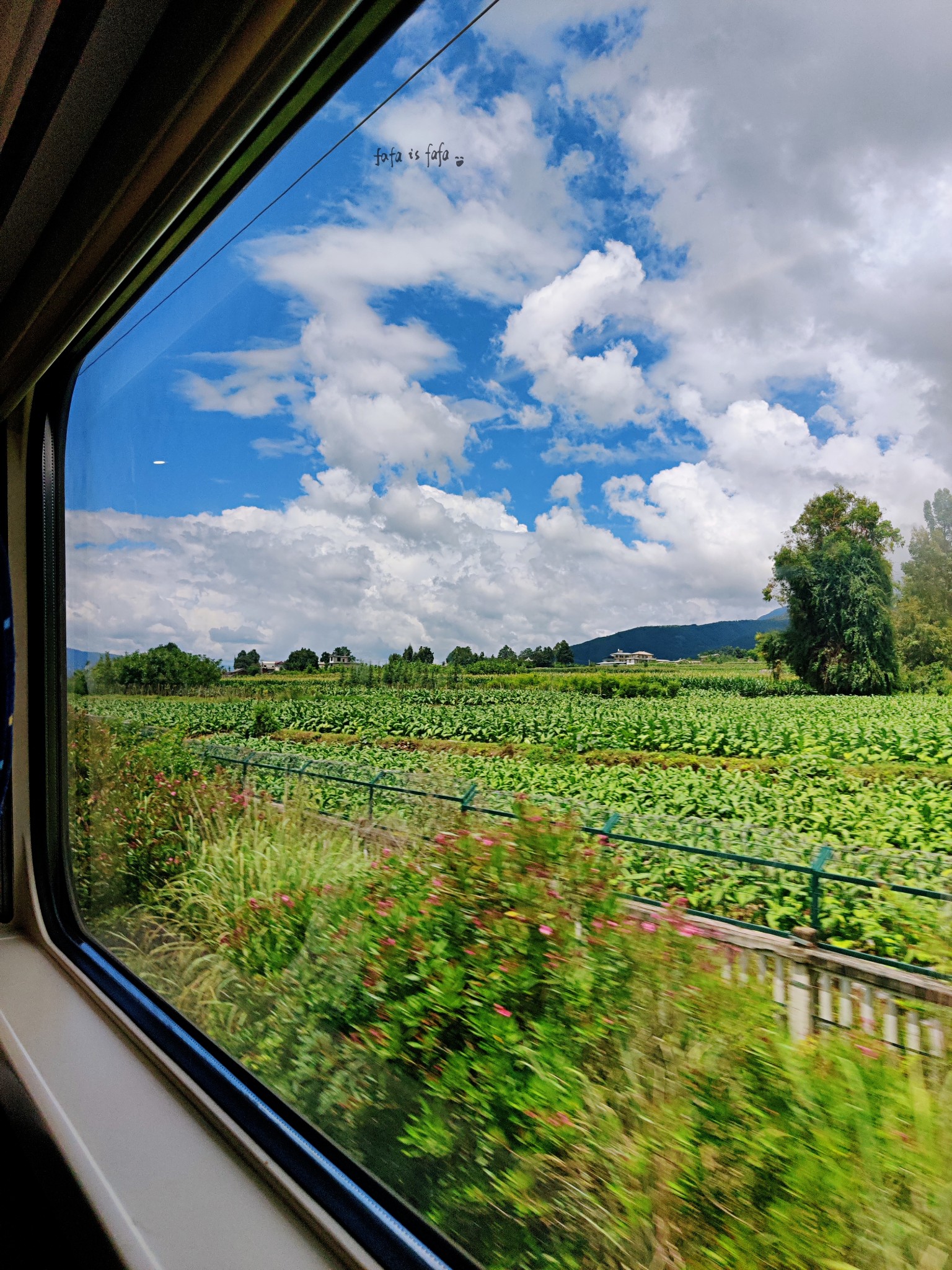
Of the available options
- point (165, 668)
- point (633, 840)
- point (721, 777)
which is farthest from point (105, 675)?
point (721, 777)

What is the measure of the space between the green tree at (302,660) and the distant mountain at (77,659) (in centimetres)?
121

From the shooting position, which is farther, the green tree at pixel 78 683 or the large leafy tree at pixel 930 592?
the green tree at pixel 78 683

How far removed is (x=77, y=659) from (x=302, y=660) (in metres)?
1.48

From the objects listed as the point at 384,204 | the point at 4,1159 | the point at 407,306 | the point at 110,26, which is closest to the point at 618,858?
the point at 407,306

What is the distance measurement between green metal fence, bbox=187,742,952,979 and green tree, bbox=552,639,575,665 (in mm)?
212

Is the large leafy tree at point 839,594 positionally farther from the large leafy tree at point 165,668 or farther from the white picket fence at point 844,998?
the large leafy tree at point 165,668

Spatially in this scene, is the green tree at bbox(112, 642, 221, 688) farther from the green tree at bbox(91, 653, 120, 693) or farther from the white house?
the white house

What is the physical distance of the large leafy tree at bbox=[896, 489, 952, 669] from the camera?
573 millimetres

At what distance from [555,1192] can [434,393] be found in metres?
1.16

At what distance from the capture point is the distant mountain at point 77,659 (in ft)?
8.38

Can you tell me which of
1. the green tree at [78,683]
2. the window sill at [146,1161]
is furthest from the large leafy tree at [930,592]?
the green tree at [78,683]

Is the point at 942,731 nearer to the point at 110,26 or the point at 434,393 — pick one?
the point at 434,393

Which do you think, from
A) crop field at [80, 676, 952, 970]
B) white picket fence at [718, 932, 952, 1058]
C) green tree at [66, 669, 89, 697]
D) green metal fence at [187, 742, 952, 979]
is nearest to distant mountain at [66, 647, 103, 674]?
green tree at [66, 669, 89, 697]

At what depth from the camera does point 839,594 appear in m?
0.69
